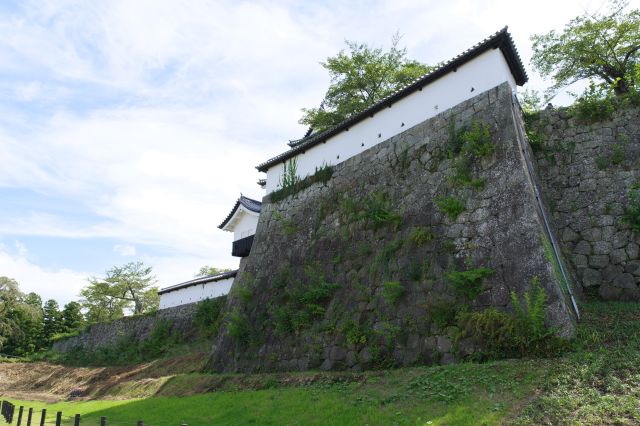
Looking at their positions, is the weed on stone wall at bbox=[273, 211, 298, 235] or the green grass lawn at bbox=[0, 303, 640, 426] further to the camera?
the weed on stone wall at bbox=[273, 211, 298, 235]

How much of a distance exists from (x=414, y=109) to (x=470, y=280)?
18.6ft

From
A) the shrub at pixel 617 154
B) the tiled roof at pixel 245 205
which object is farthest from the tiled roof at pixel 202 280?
the shrub at pixel 617 154

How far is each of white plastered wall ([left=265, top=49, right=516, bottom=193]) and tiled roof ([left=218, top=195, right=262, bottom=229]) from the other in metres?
4.92

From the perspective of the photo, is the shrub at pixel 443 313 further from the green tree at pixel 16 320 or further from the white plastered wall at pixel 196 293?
the green tree at pixel 16 320

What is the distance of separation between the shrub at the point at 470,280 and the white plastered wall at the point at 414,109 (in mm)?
4702

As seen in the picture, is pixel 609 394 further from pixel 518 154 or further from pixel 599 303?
pixel 518 154

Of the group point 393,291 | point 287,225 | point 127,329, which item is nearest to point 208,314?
point 287,225

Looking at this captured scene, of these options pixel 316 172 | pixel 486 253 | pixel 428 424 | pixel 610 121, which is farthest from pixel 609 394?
pixel 316 172

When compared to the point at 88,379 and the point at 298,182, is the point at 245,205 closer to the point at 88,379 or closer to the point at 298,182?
the point at 298,182

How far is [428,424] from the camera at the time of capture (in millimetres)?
5645

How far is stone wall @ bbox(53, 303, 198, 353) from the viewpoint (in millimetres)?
20375

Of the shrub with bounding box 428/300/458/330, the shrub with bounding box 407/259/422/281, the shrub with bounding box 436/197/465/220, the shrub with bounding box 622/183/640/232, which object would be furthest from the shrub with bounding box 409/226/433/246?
the shrub with bounding box 622/183/640/232

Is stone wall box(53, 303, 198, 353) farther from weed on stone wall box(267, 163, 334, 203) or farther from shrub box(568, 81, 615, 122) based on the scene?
shrub box(568, 81, 615, 122)

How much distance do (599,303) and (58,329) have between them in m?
35.8
